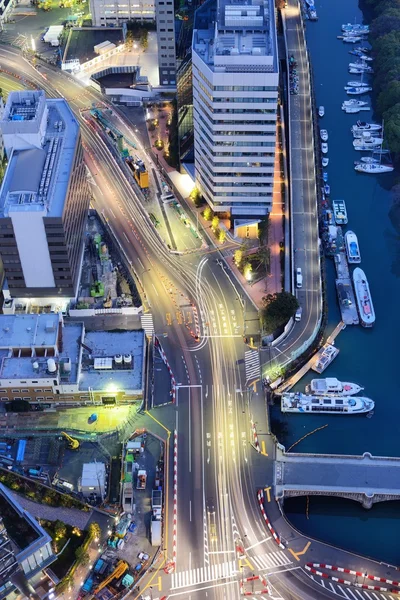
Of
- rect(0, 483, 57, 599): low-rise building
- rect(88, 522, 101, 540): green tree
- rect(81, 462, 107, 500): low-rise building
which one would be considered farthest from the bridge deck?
rect(0, 483, 57, 599): low-rise building

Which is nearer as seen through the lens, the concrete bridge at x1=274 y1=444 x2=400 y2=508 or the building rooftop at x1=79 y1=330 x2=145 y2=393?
the concrete bridge at x1=274 y1=444 x2=400 y2=508

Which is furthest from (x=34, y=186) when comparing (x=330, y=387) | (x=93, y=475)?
(x=330, y=387)

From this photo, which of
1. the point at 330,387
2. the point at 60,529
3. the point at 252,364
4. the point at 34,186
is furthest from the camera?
the point at 34,186

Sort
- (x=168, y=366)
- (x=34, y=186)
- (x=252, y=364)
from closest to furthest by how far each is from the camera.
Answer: (x=168, y=366)
(x=252, y=364)
(x=34, y=186)

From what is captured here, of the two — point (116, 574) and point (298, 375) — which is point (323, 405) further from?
point (116, 574)

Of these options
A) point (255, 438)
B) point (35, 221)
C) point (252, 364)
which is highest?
point (35, 221)

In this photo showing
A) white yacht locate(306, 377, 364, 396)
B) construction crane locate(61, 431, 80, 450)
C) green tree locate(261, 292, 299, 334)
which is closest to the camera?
construction crane locate(61, 431, 80, 450)

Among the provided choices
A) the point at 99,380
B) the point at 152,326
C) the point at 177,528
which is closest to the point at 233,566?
the point at 177,528

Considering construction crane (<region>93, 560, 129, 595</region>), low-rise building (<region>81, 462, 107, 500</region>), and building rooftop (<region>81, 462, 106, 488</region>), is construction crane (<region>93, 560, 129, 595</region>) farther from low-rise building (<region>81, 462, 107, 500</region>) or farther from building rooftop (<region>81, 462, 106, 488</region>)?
building rooftop (<region>81, 462, 106, 488</region>)
